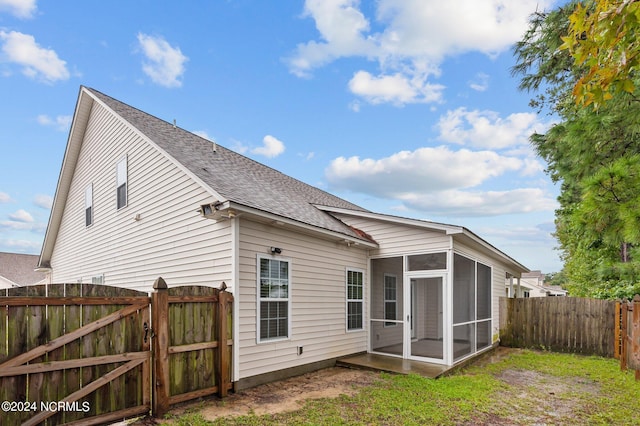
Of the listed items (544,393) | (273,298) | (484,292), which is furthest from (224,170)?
(484,292)

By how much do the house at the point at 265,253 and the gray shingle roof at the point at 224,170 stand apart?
5 centimetres

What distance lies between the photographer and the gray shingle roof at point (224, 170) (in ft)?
23.6

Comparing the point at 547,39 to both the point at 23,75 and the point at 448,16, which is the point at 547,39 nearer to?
the point at 448,16

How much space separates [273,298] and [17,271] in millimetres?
32547

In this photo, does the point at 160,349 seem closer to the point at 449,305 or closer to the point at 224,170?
the point at 224,170

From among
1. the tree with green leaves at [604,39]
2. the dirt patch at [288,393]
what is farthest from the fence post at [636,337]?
the tree with green leaves at [604,39]

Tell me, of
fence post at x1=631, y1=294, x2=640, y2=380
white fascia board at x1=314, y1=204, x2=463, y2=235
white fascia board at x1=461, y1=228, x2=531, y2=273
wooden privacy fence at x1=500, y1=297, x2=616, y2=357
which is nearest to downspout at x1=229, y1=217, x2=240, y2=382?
white fascia board at x1=314, y1=204, x2=463, y2=235

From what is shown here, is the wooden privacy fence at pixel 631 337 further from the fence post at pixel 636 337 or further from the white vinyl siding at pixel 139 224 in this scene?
the white vinyl siding at pixel 139 224

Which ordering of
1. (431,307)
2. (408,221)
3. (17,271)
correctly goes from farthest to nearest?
(17,271) → (431,307) → (408,221)

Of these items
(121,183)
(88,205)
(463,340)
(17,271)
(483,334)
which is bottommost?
(17,271)

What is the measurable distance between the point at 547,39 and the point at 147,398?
27.1 feet

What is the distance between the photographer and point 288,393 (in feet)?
20.4

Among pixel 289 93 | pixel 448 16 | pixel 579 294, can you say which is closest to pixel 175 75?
pixel 289 93

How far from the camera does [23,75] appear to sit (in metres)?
12.8
